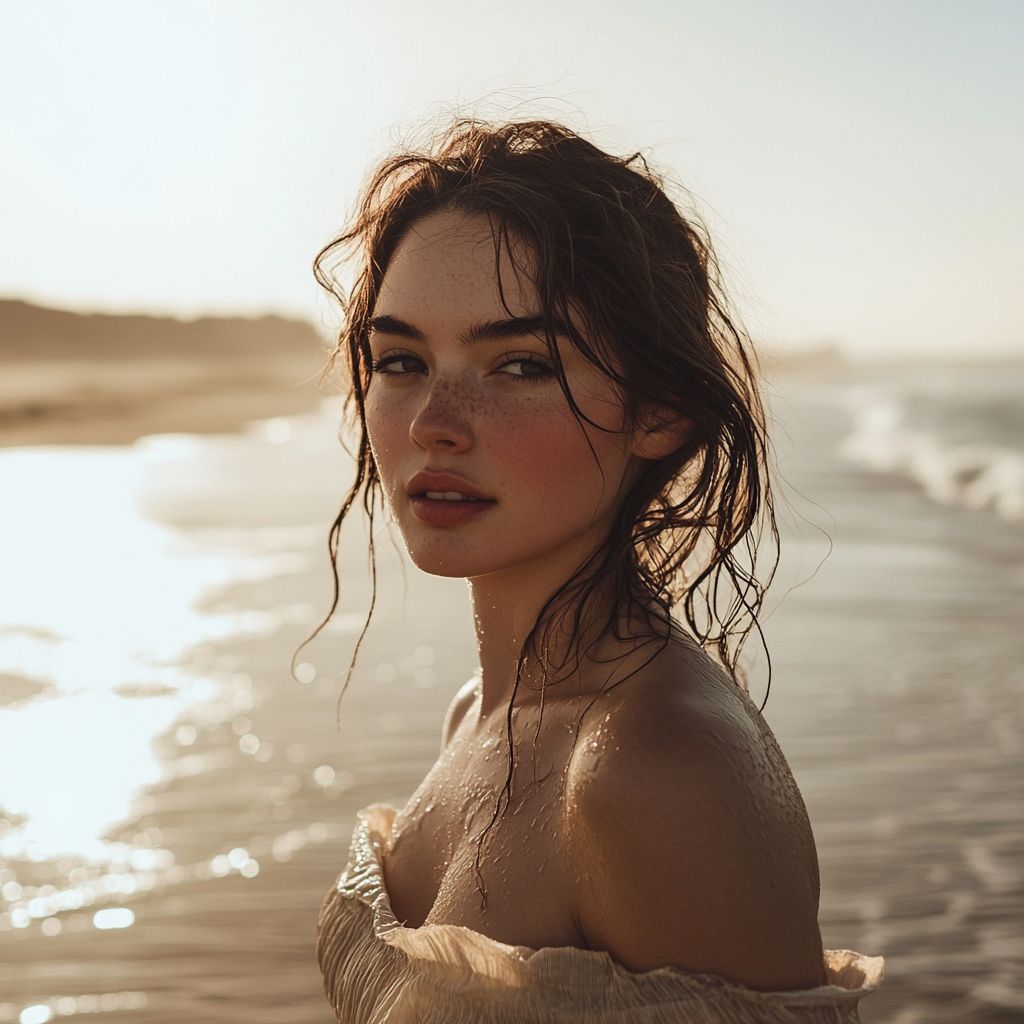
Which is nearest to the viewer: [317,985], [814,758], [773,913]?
[773,913]

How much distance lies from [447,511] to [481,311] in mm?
312

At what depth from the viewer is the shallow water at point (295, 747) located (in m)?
3.57

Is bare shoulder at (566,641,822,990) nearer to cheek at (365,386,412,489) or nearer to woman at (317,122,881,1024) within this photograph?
woman at (317,122,881,1024)

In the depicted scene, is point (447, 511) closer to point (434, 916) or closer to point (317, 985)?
point (434, 916)

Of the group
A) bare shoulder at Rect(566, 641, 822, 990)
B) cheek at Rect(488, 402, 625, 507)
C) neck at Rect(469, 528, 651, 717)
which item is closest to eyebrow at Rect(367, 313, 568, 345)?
cheek at Rect(488, 402, 625, 507)

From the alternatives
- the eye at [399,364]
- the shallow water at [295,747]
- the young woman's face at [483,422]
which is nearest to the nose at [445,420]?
the young woman's face at [483,422]

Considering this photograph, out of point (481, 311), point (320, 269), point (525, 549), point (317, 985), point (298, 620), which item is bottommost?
point (317, 985)

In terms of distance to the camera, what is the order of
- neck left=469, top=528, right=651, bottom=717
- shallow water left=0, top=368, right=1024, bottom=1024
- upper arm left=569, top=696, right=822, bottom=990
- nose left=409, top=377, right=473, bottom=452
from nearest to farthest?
1. upper arm left=569, top=696, right=822, bottom=990
2. nose left=409, top=377, right=473, bottom=452
3. neck left=469, top=528, right=651, bottom=717
4. shallow water left=0, top=368, right=1024, bottom=1024

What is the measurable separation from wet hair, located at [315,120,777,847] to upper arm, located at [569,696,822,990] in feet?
1.10

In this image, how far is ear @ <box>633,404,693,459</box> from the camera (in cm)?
189

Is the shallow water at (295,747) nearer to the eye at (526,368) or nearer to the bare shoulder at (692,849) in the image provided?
the eye at (526,368)

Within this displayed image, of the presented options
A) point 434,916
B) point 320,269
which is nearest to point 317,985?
point 434,916

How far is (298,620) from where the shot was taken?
7637 millimetres

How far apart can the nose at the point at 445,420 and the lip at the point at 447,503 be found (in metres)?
0.04
